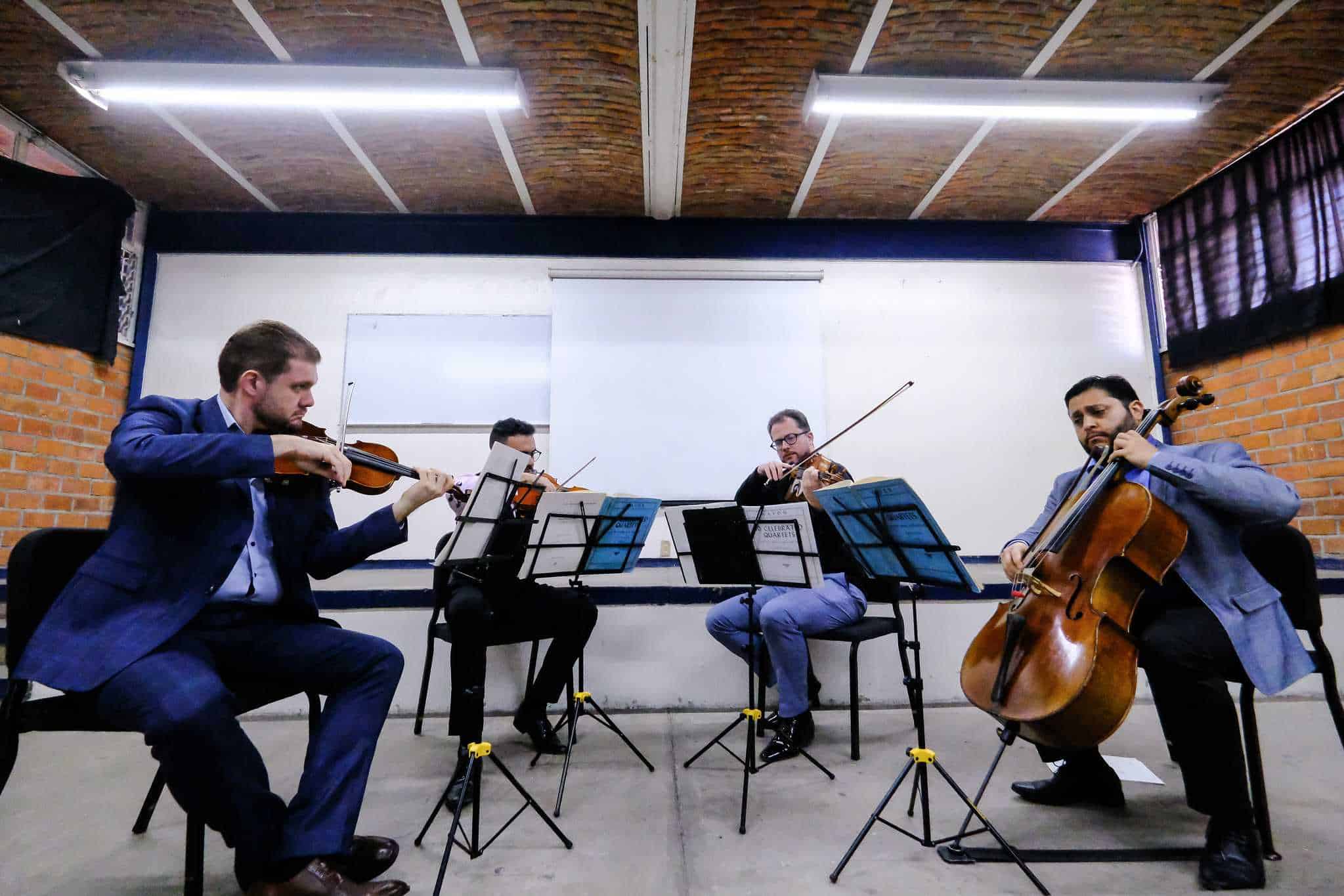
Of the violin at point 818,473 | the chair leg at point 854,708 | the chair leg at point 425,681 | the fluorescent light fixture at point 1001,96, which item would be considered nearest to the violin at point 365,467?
the chair leg at point 425,681

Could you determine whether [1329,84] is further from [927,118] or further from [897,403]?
[897,403]

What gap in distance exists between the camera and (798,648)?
2.31 m

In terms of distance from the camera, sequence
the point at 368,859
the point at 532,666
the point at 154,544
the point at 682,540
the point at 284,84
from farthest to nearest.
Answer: the point at 284,84 → the point at 532,666 → the point at 682,540 → the point at 368,859 → the point at 154,544

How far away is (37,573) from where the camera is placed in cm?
133

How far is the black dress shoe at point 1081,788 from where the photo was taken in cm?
178

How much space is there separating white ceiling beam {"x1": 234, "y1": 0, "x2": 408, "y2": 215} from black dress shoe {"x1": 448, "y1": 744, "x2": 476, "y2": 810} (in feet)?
10.3

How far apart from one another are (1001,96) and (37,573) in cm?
407

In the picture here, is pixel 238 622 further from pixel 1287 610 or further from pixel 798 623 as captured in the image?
pixel 1287 610

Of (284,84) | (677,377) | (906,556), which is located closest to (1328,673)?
(906,556)

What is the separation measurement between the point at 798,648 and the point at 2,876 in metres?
2.19

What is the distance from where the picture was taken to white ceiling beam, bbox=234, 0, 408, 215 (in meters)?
2.73

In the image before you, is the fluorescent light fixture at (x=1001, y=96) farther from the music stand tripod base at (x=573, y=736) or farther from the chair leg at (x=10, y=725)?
the chair leg at (x=10, y=725)

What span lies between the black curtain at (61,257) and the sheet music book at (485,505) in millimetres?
3423

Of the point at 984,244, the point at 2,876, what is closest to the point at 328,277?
the point at 2,876
